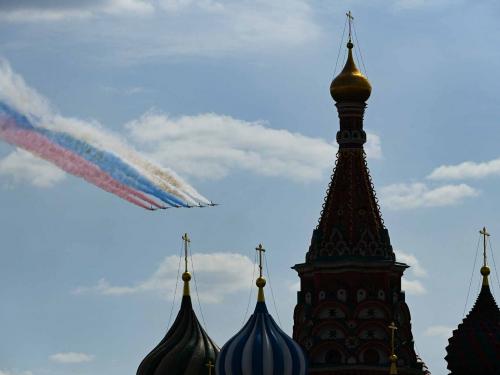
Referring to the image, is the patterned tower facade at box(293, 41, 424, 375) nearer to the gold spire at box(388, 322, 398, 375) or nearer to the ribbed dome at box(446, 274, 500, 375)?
the ribbed dome at box(446, 274, 500, 375)

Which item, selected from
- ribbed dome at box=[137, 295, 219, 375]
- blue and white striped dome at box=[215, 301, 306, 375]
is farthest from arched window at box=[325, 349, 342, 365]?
ribbed dome at box=[137, 295, 219, 375]

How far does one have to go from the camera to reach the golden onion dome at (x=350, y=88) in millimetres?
77312

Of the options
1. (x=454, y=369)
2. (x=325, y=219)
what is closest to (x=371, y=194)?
(x=325, y=219)

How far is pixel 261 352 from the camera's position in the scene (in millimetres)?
71438

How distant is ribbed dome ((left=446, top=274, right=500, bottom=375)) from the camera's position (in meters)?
73.9

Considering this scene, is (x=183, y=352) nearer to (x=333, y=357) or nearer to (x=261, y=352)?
(x=333, y=357)

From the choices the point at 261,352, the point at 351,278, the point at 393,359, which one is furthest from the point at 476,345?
the point at 261,352

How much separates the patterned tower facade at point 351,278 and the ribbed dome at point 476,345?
63.9 inches

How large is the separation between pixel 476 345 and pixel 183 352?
30.8ft

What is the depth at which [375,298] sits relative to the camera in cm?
7581

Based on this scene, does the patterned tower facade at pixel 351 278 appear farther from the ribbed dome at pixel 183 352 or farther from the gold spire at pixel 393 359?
the ribbed dome at pixel 183 352

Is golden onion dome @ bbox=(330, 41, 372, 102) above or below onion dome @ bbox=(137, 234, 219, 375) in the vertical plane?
above

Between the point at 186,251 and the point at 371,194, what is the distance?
6.70 m

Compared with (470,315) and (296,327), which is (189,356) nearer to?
(296,327)
